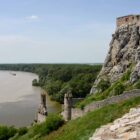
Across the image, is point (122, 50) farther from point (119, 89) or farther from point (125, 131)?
point (125, 131)

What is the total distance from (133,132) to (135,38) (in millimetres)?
35561

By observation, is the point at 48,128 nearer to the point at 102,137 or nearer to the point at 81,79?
the point at 102,137

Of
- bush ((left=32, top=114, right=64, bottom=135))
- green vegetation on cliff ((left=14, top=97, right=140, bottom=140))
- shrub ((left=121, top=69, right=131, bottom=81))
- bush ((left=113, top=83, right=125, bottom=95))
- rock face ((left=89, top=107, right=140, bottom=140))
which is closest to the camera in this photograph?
rock face ((left=89, top=107, right=140, bottom=140))

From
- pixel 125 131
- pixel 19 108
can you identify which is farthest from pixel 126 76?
pixel 125 131

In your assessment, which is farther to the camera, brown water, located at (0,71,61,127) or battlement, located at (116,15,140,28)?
brown water, located at (0,71,61,127)

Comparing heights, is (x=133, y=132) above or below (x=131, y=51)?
below

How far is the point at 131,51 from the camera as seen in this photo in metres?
47.1

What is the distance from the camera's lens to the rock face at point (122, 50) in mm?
46812

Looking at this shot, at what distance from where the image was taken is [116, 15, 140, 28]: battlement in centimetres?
4793

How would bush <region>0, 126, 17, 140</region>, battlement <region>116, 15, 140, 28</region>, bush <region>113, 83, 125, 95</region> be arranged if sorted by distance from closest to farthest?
bush <region>0, 126, 17, 140</region>
bush <region>113, 83, 125, 95</region>
battlement <region>116, 15, 140, 28</region>

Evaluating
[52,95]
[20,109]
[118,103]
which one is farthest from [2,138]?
[52,95]

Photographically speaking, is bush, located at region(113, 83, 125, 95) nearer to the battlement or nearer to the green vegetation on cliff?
the battlement

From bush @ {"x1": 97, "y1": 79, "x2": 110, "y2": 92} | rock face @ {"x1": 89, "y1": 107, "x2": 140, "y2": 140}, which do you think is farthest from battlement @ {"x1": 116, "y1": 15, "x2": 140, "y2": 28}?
rock face @ {"x1": 89, "y1": 107, "x2": 140, "y2": 140}

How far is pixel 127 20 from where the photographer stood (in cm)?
5019
